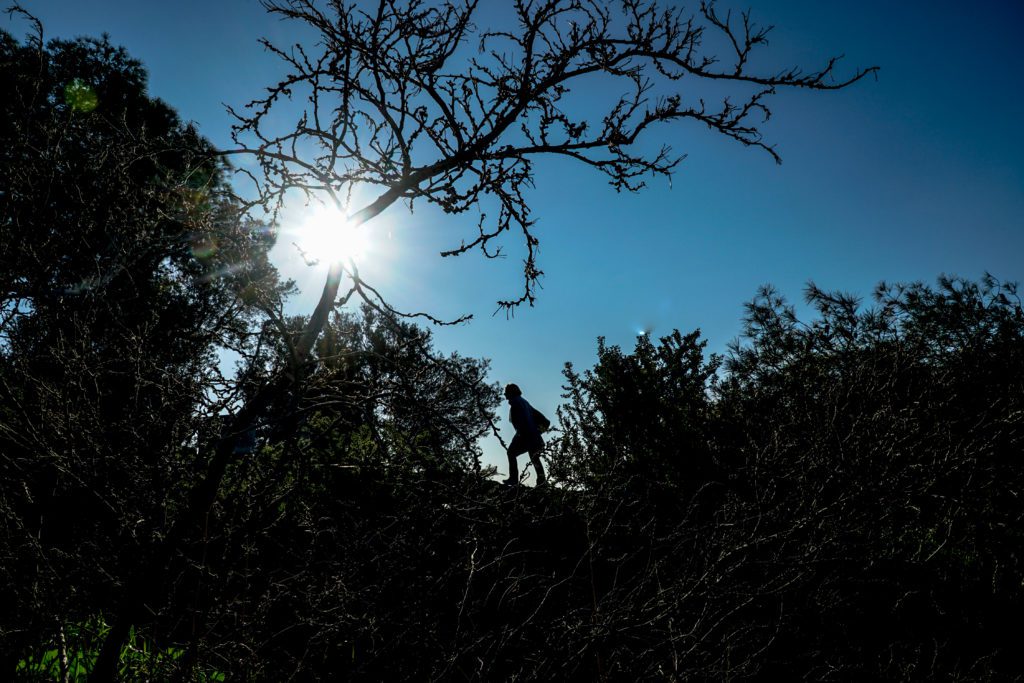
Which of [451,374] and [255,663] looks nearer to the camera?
[255,663]

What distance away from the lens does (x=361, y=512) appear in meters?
2.96

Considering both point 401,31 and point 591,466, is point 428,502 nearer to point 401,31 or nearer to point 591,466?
point 591,466

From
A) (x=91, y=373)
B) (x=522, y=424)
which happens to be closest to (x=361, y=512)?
(x=91, y=373)

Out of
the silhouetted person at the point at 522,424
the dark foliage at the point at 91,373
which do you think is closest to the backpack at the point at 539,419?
the silhouetted person at the point at 522,424

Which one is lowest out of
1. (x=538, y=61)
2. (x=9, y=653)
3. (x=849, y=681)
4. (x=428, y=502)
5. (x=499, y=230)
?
(x=9, y=653)

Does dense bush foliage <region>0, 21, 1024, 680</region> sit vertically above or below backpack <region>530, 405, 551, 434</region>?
below

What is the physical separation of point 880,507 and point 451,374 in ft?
11.5

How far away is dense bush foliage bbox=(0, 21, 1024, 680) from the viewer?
7.43 feet

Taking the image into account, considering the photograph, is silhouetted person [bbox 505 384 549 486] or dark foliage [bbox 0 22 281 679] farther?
silhouetted person [bbox 505 384 549 486]

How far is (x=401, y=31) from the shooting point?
2.53 meters

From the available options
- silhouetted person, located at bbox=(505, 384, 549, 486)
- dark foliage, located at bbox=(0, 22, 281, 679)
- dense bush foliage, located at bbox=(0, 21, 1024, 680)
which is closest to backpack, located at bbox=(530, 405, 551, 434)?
silhouetted person, located at bbox=(505, 384, 549, 486)

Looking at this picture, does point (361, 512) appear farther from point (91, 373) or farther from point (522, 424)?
point (522, 424)

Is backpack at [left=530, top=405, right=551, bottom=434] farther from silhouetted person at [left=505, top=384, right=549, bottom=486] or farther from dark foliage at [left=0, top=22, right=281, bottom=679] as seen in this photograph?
dark foliage at [left=0, top=22, right=281, bottom=679]

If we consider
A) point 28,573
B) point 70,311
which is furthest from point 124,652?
point 70,311
